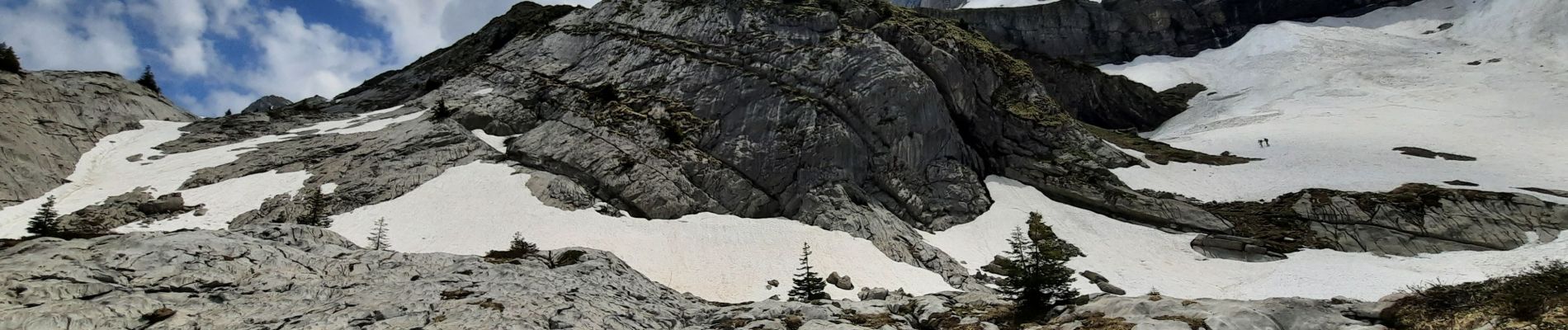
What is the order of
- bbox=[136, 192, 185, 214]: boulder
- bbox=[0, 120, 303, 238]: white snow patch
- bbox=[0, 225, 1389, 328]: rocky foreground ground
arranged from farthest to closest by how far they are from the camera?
bbox=[136, 192, 185, 214]: boulder → bbox=[0, 120, 303, 238]: white snow patch → bbox=[0, 225, 1389, 328]: rocky foreground ground

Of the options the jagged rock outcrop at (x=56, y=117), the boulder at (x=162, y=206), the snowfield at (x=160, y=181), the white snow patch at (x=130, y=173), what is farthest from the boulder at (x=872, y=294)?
the jagged rock outcrop at (x=56, y=117)

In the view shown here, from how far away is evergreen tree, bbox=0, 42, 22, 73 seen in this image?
37.2 metres

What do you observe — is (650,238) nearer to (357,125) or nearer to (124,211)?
(124,211)

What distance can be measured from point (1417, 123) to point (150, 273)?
80287mm

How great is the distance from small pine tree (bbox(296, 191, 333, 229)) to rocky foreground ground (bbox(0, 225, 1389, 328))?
9332mm

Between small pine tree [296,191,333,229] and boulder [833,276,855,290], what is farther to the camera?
small pine tree [296,191,333,229]

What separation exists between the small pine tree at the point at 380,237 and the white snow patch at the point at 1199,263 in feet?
86.2

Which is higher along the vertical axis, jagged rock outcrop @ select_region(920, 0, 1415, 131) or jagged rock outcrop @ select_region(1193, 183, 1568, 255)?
jagged rock outcrop @ select_region(920, 0, 1415, 131)

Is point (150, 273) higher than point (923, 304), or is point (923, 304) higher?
point (150, 273)

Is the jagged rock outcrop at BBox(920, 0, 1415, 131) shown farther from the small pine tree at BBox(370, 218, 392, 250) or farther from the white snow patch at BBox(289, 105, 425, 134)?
the small pine tree at BBox(370, 218, 392, 250)

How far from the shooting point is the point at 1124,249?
35.2m

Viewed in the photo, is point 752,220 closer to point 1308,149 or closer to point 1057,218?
point 1057,218

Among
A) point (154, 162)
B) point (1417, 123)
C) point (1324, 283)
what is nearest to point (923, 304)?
point (1324, 283)

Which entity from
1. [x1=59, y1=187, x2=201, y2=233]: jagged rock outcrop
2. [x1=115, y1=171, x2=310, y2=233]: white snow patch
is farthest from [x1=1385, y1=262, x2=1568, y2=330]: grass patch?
[x1=59, y1=187, x2=201, y2=233]: jagged rock outcrop
